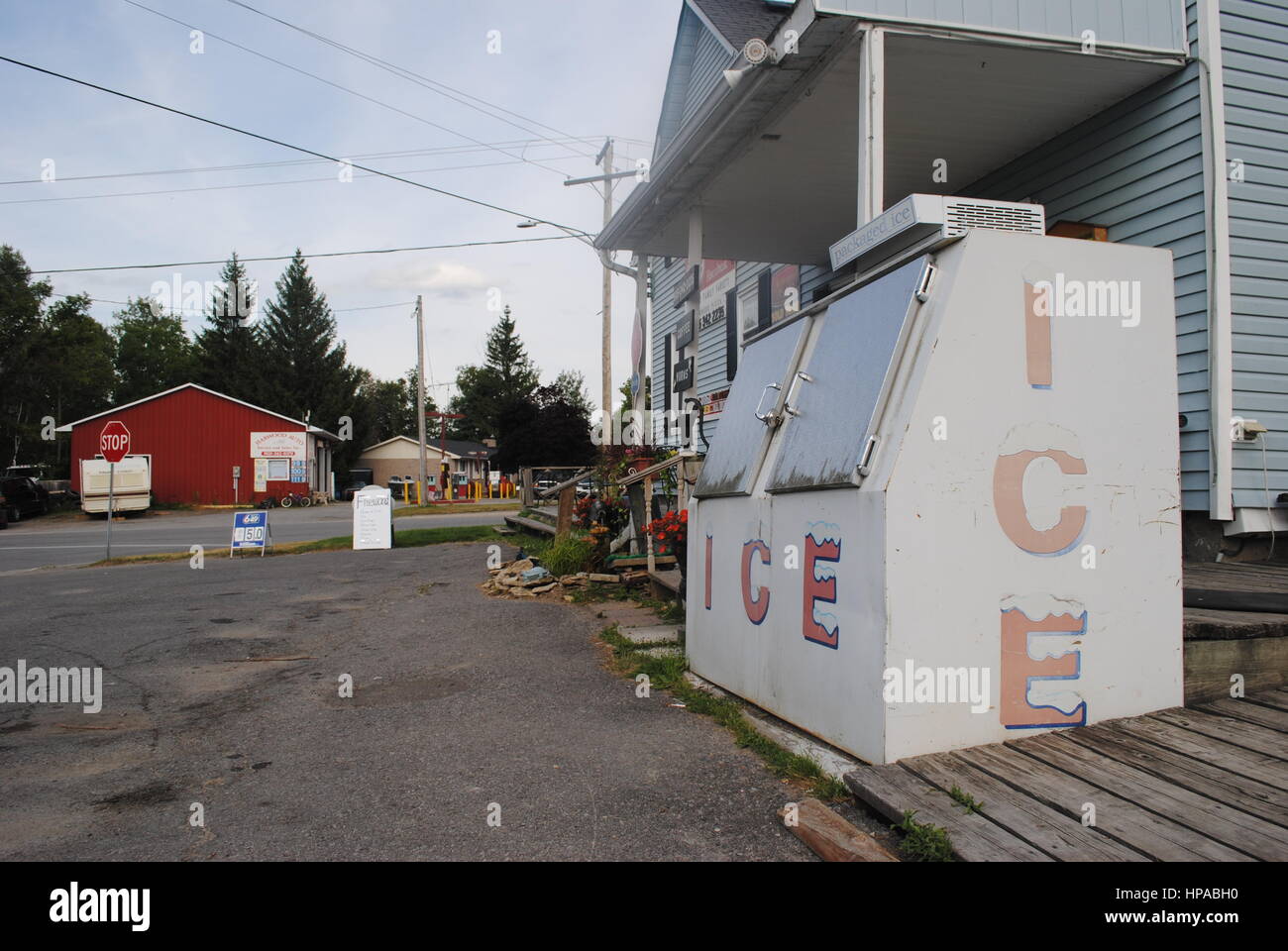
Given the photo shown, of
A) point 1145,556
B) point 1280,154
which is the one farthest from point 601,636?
point 1280,154

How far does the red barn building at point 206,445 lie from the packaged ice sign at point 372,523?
80.1 ft

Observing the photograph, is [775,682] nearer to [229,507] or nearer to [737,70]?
[737,70]

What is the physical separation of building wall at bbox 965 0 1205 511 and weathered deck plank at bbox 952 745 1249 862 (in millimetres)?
3748

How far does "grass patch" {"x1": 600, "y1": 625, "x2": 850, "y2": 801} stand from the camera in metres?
2.95

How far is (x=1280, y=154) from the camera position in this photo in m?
5.61

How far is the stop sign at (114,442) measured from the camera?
531 inches

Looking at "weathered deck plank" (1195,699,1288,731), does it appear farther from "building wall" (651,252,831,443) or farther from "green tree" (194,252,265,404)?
"green tree" (194,252,265,404)

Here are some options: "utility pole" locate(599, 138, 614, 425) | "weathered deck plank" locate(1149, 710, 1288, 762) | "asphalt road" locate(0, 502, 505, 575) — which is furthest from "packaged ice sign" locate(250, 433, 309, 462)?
"weathered deck plank" locate(1149, 710, 1288, 762)

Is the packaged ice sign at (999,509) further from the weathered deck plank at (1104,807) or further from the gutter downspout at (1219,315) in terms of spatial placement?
the gutter downspout at (1219,315)

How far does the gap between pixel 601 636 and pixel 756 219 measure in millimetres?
5152

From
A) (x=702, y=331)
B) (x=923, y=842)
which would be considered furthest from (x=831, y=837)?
(x=702, y=331)

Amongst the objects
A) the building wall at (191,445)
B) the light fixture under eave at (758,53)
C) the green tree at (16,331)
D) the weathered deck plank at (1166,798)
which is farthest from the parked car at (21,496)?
the weathered deck plank at (1166,798)

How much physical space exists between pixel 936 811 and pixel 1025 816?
0.24m

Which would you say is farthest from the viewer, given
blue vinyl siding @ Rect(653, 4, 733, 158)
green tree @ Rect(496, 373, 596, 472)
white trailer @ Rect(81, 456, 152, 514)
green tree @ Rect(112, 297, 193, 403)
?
green tree @ Rect(112, 297, 193, 403)
